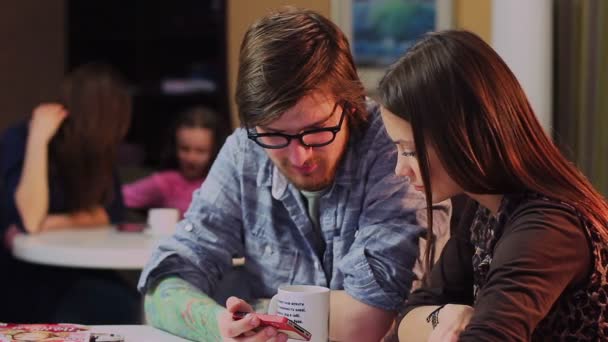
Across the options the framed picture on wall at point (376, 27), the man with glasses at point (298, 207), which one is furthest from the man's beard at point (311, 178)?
the framed picture on wall at point (376, 27)

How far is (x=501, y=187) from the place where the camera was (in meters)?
1.40

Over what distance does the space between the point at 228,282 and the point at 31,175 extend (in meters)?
1.80

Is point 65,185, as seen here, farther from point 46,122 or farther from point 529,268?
point 529,268

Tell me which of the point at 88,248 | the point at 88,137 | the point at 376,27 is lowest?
the point at 88,248

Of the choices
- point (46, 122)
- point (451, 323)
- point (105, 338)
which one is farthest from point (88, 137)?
point (451, 323)

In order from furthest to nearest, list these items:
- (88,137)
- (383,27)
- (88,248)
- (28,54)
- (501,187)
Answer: (28,54) < (383,27) < (88,137) < (88,248) < (501,187)

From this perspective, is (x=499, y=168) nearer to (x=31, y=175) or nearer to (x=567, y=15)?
(x=567, y=15)

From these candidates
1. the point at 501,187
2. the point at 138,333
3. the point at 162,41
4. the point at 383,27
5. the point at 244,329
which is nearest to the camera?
the point at 501,187

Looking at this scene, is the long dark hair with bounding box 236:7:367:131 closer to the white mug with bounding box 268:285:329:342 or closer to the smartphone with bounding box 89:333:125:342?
the white mug with bounding box 268:285:329:342

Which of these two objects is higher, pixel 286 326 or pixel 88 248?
pixel 286 326

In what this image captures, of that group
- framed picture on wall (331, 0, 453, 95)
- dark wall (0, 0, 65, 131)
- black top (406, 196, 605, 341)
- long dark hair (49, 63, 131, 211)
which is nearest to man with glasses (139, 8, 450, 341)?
black top (406, 196, 605, 341)

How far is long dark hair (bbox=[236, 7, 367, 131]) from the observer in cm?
174

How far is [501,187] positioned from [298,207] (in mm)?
615

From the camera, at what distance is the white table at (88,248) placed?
9.35 ft
